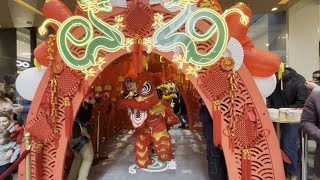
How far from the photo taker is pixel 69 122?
8.44 ft

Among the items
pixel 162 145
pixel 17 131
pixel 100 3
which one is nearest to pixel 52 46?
pixel 100 3

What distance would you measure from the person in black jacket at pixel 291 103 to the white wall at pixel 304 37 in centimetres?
380

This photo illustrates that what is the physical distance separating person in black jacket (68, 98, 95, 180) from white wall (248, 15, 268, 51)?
601 centimetres

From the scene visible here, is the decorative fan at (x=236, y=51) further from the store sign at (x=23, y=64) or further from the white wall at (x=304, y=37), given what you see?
the store sign at (x=23, y=64)

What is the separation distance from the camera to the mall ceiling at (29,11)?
611 centimetres

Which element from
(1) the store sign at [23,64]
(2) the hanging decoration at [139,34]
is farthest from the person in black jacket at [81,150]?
(1) the store sign at [23,64]

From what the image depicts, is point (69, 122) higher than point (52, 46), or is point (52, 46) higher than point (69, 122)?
point (52, 46)

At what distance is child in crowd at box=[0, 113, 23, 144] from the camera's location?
2932 mm

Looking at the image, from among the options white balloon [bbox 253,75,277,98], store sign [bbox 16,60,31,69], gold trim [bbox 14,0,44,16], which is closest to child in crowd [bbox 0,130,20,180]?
white balloon [bbox 253,75,277,98]

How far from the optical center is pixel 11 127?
3.03 meters

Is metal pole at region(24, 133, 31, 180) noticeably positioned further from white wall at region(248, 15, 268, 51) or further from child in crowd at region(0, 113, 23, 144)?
white wall at region(248, 15, 268, 51)

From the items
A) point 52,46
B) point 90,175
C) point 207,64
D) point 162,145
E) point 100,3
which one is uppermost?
point 100,3

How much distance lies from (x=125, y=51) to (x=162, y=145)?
65.0 inches

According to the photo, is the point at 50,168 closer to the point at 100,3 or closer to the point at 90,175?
the point at 90,175
